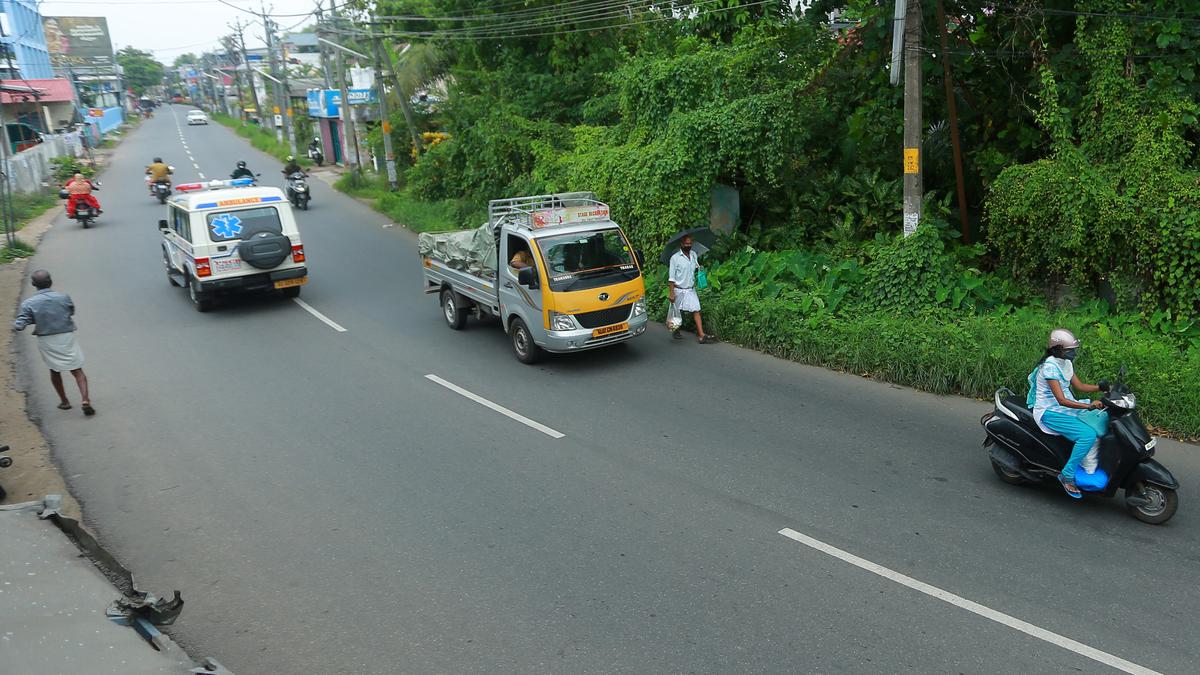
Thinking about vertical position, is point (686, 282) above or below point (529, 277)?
below

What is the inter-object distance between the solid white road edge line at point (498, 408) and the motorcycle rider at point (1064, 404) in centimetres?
466

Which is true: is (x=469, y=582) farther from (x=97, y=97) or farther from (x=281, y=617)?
(x=97, y=97)

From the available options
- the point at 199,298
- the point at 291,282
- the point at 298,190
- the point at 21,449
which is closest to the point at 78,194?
the point at 298,190

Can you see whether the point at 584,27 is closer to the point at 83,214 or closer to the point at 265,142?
the point at 83,214

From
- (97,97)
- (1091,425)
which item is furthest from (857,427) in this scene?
(97,97)

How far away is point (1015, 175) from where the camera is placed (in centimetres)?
1109

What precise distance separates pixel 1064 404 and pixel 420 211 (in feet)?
70.0

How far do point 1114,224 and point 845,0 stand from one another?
6.51 m

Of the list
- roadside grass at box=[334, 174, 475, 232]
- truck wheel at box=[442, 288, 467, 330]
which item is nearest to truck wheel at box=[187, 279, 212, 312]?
truck wheel at box=[442, 288, 467, 330]

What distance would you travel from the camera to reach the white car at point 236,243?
14.9 m

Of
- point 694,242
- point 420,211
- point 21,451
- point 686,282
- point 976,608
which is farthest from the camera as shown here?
point 420,211

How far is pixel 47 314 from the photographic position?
1018 centimetres

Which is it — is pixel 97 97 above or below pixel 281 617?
above

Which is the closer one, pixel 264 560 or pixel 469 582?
pixel 469 582
